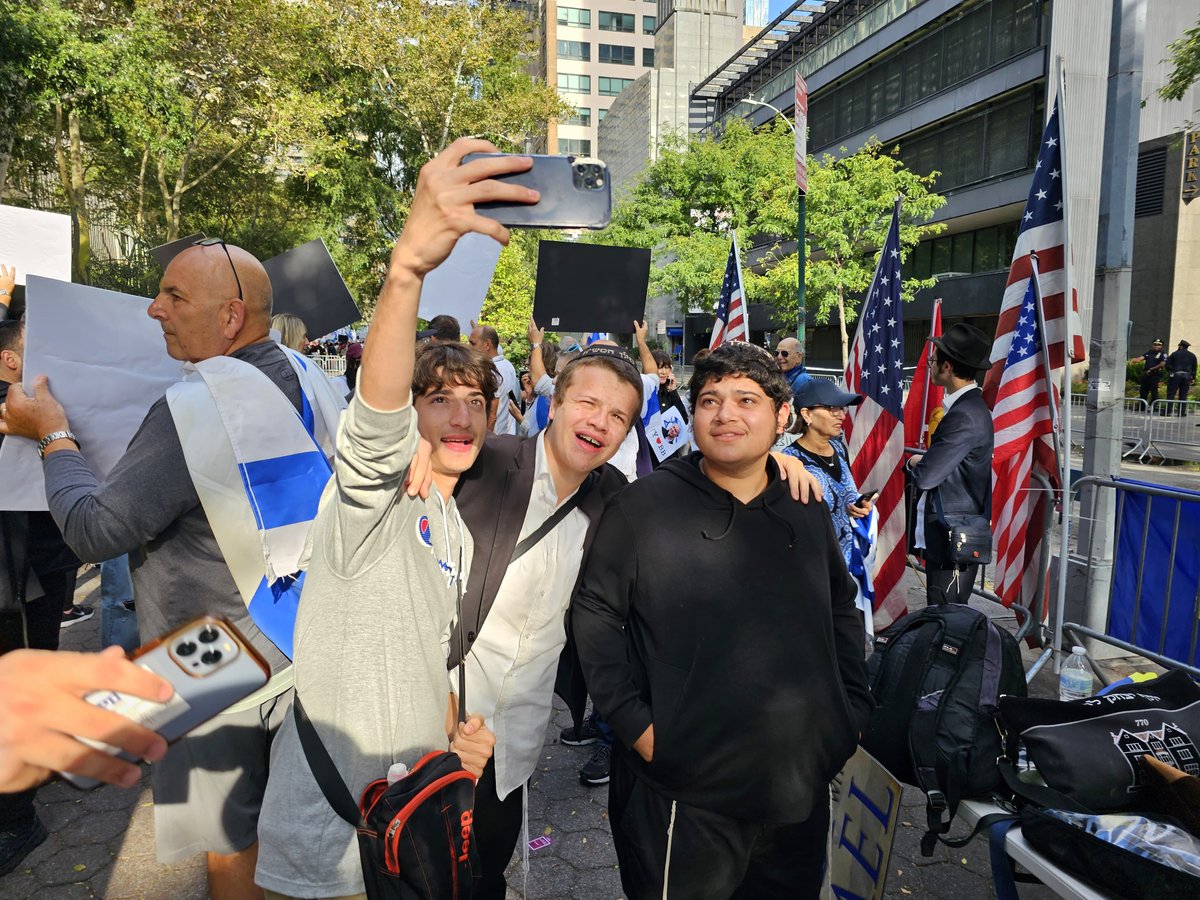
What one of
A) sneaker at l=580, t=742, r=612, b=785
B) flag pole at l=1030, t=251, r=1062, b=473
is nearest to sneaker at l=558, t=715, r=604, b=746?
sneaker at l=580, t=742, r=612, b=785

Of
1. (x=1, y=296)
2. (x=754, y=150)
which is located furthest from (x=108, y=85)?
(x=754, y=150)

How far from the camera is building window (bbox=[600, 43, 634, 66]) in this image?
76.2 meters

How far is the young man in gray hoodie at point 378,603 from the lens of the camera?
1.35 metres

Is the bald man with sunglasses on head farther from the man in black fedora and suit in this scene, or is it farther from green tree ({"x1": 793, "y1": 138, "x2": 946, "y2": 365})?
green tree ({"x1": 793, "y1": 138, "x2": 946, "y2": 365})

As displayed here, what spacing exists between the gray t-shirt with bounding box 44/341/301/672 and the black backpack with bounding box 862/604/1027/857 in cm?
201

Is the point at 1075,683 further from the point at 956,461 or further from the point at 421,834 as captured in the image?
the point at 421,834

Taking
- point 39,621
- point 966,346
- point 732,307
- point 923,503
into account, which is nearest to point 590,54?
point 732,307

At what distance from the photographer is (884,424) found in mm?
5914

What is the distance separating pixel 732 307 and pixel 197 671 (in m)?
7.45

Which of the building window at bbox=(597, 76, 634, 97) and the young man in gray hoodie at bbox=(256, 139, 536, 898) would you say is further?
the building window at bbox=(597, 76, 634, 97)

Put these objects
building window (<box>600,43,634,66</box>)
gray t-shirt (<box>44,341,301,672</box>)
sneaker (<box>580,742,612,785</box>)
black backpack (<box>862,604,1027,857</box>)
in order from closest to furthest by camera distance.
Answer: gray t-shirt (<box>44,341,301,672</box>), black backpack (<box>862,604,1027,857</box>), sneaker (<box>580,742,612,785</box>), building window (<box>600,43,634,66</box>)

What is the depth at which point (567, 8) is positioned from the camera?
7412 centimetres

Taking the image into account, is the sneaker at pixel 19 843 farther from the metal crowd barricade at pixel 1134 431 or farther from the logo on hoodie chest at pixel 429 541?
the metal crowd barricade at pixel 1134 431

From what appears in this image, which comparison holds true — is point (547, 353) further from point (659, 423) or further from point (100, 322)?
point (100, 322)
